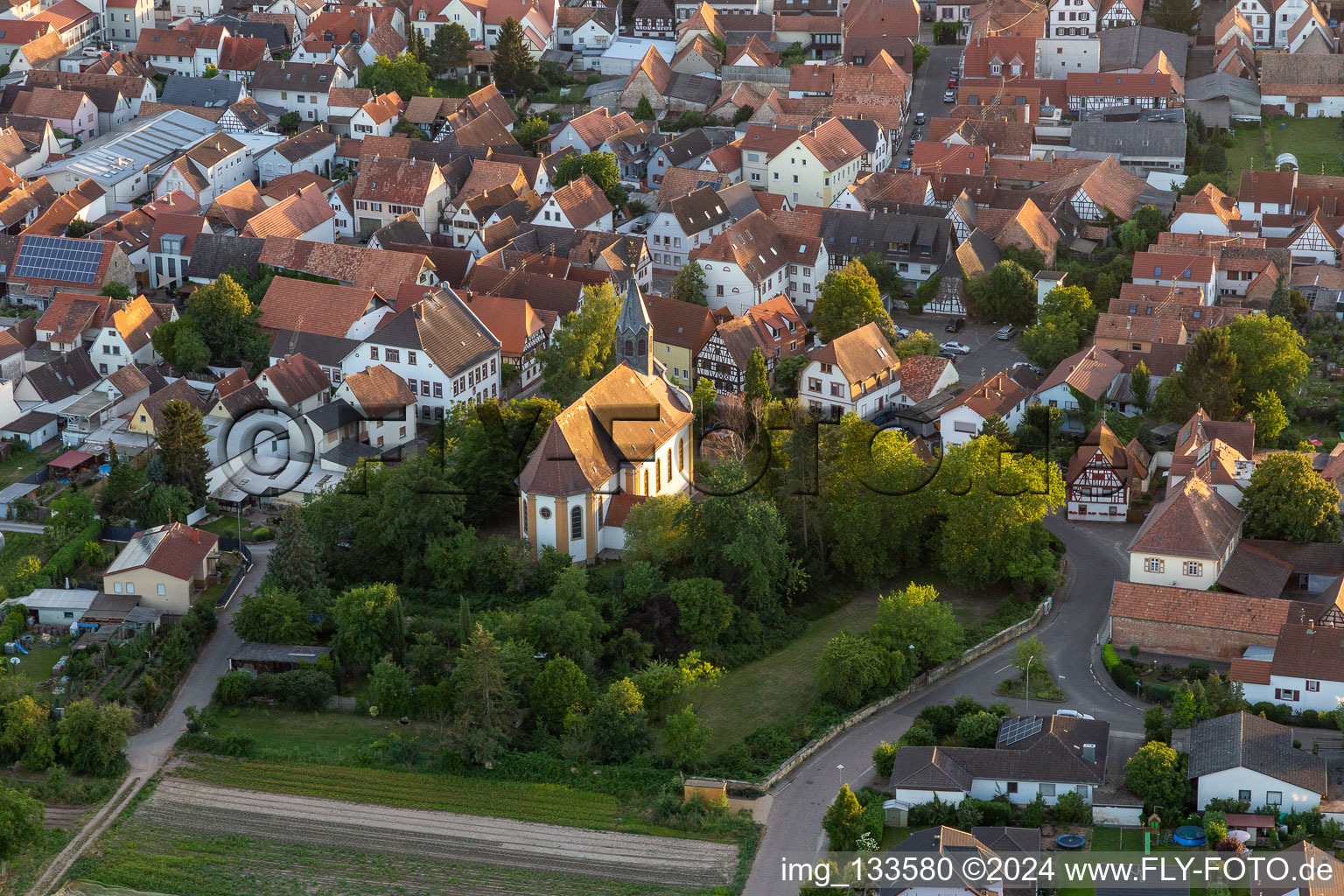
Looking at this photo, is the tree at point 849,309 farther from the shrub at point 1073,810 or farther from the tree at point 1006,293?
the shrub at point 1073,810

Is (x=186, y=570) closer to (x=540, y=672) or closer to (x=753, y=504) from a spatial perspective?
(x=540, y=672)

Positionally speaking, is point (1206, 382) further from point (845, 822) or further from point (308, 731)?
point (308, 731)

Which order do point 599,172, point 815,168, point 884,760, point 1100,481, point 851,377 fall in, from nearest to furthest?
1. point 884,760
2. point 1100,481
3. point 851,377
4. point 599,172
5. point 815,168

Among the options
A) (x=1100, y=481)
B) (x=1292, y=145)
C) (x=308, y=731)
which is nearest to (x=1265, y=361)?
(x=1100, y=481)

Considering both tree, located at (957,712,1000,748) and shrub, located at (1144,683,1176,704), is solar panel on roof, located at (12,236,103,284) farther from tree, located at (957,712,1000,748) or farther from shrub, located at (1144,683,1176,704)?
shrub, located at (1144,683,1176,704)

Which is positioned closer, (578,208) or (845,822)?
(845,822)

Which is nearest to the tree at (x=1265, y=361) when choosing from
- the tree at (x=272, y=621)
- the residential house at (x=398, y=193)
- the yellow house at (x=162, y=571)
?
the tree at (x=272, y=621)
